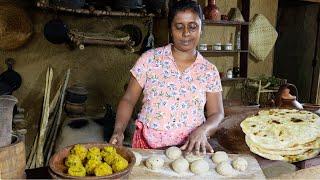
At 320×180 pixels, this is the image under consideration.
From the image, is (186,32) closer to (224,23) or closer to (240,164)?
(240,164)

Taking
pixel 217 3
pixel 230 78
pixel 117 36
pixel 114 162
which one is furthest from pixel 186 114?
pixel 217 3

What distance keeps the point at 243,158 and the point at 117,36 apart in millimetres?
2194

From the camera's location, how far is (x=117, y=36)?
10.2ft

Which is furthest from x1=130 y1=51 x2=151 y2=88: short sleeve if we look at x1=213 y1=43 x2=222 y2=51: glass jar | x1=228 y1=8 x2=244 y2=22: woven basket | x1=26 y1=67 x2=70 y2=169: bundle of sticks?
x1=228 y1=8 x2=244 y2=22: woven basket

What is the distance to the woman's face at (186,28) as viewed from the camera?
144 centimetres

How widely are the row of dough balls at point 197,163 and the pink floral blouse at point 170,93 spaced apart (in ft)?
0.88

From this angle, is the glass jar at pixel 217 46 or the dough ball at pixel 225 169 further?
the glass jar at pixel 217 46

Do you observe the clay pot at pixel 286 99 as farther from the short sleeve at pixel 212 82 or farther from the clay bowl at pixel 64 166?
the clay bowl at pixel 64 166

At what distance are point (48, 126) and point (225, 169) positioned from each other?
8.07ft

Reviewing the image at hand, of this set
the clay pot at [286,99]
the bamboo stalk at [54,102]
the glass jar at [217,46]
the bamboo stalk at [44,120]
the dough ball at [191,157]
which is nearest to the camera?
the dough ball at [191,157]

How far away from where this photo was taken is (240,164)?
117 centimetres

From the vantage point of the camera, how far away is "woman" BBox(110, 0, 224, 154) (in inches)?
57.6

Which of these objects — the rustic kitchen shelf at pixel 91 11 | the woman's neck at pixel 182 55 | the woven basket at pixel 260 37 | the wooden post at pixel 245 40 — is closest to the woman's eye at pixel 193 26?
the woman's neck at pixel 182 55

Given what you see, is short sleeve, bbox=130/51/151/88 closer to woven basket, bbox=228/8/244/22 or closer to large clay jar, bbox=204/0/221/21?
large clay jar, bbox=204/0/221/21
